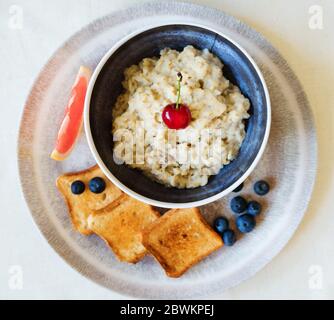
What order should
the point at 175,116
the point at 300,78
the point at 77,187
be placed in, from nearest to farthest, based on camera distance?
the point at 175,116
the point at 77,187
the point at 300,78

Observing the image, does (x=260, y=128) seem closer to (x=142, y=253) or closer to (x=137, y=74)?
(x=137, y=74)

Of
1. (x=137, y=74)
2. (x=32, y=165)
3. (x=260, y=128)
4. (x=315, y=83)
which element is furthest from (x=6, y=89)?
(x=315, y=83)

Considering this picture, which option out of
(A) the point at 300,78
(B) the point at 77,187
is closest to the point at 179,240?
(B) the point at 77,187

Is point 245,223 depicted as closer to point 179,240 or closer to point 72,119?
point 179,240

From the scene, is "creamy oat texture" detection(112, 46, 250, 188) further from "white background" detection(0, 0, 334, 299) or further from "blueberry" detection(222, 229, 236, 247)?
"white background" detection(0, 0, 334, 299)

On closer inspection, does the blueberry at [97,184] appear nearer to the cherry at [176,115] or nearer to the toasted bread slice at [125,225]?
the toasted bread slice at [125,225]
